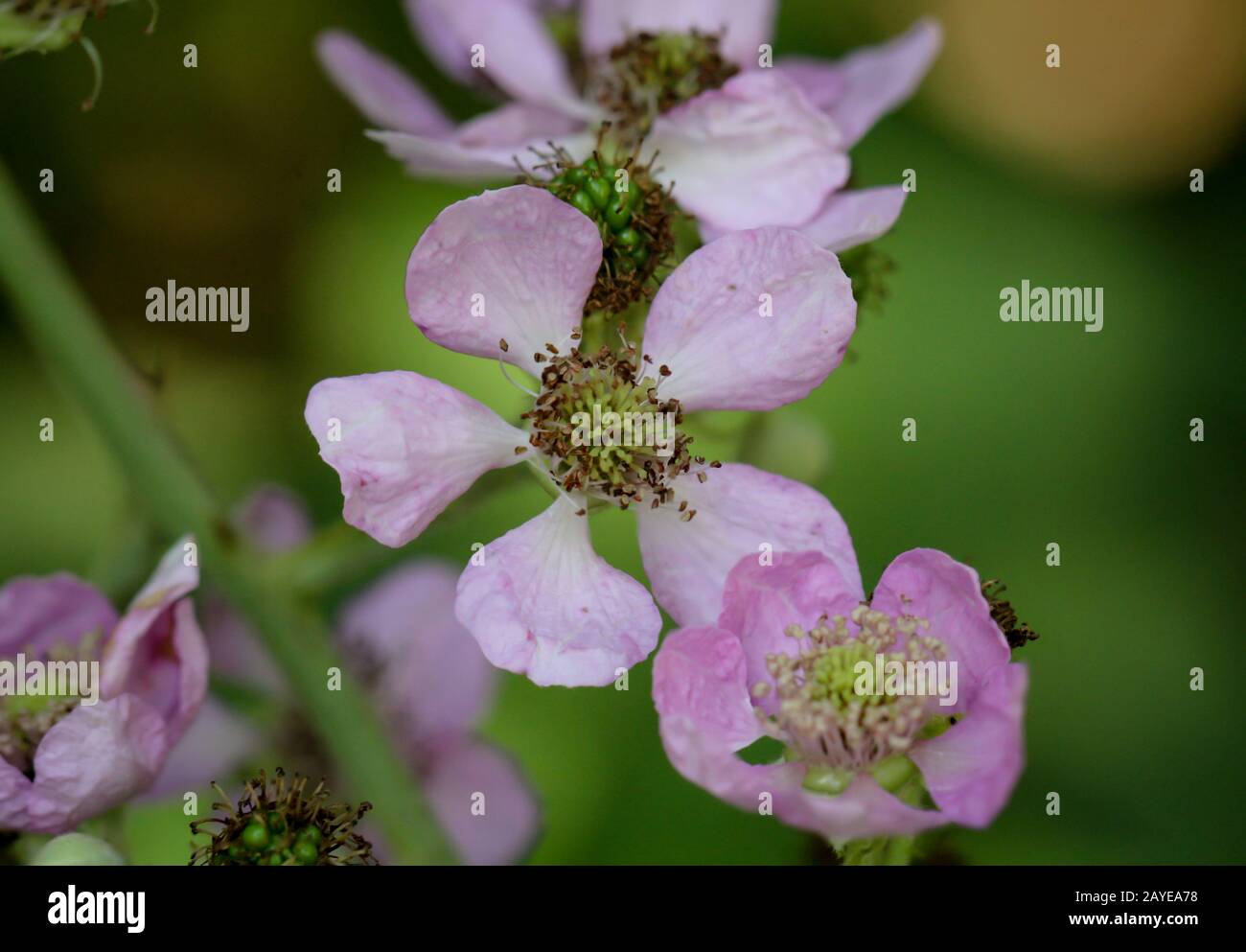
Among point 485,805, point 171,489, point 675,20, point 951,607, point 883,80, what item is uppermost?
point 675,20

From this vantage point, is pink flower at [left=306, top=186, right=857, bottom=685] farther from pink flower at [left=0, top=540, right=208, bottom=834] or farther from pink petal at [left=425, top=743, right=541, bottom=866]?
pink petal at [left=425, top=743, right=541, bottom=866]

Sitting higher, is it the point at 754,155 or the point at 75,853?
the point at 754,155

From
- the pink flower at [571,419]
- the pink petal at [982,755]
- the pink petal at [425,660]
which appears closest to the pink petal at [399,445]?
the pink flower at [571,419]

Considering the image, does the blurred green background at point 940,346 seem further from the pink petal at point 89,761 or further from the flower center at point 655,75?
the pink petal at point 89,761

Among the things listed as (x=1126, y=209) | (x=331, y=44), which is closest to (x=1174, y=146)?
(x=1126, y=209)

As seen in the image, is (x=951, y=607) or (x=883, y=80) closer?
(x=951, y=607)

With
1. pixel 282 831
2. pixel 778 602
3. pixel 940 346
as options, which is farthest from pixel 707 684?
pixel 940 346

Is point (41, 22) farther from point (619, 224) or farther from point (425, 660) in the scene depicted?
point (425, 660)
